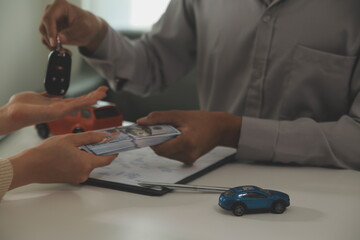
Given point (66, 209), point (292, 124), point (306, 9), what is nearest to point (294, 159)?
point (292, 124)

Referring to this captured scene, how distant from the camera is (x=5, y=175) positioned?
78 centimetres

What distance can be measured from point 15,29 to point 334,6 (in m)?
1.44

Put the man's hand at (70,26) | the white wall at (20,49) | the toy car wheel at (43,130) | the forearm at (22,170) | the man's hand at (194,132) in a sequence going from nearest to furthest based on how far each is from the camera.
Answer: the forearm at (22,170)
the man's hand at (194,132)
the man's hand at (70,26)
the toy car wheel at (43,130)
the white wall at (20,49)

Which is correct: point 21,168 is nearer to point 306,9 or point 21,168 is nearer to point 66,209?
point 66,209

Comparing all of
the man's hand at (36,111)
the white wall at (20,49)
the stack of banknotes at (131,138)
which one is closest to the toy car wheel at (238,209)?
the stack of banknotes at (131,138)

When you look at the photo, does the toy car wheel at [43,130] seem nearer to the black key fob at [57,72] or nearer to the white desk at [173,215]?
the black key fob at [57,72]

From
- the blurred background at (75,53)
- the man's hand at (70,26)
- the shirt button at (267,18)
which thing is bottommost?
the blurred background at (75,53)

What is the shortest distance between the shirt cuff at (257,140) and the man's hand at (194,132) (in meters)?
0.02

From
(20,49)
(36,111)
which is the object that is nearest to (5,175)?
(36,111)

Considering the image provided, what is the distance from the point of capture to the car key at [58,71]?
40.9 inches

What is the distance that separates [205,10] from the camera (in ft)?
4.41

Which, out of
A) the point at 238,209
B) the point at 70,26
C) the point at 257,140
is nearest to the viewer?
the point at 238,209

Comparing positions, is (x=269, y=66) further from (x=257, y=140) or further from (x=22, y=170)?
(x=22, y=170)

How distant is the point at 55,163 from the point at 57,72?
0.91 feet
